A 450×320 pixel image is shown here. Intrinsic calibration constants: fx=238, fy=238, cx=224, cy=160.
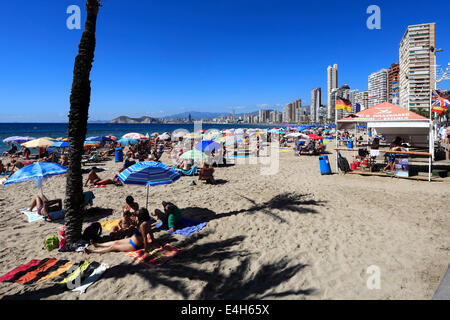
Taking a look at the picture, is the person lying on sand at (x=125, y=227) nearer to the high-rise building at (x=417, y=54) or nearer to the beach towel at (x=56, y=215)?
the beach towel at (x=56, y=215)

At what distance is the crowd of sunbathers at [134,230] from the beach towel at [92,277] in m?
0.55

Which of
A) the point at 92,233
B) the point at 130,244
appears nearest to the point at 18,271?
the point at 92,233

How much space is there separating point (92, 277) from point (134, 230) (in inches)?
55.2

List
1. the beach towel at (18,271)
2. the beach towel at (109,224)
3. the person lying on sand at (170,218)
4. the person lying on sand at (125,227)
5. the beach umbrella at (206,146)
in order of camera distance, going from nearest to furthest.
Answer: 1. the beach towel at (18,271)
2. the person lying on sand at (125,227)
3. the person lying on sand at (170,218)
4. the beach towel at (109,224)
5. the beach umbrella at (206,146)

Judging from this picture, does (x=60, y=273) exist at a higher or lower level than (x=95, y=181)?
lower

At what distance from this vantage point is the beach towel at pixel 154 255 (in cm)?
389

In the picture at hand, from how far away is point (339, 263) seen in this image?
145 inches

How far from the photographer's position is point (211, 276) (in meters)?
3.54

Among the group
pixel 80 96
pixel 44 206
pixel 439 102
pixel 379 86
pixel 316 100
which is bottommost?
pixel 44 206

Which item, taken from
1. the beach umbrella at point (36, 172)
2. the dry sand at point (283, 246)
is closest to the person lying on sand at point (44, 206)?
the dry sand at point (283, 246)

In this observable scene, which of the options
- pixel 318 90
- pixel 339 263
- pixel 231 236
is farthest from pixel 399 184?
pixel 318 90

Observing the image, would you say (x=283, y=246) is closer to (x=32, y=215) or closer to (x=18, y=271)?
(x=18, y=271)
